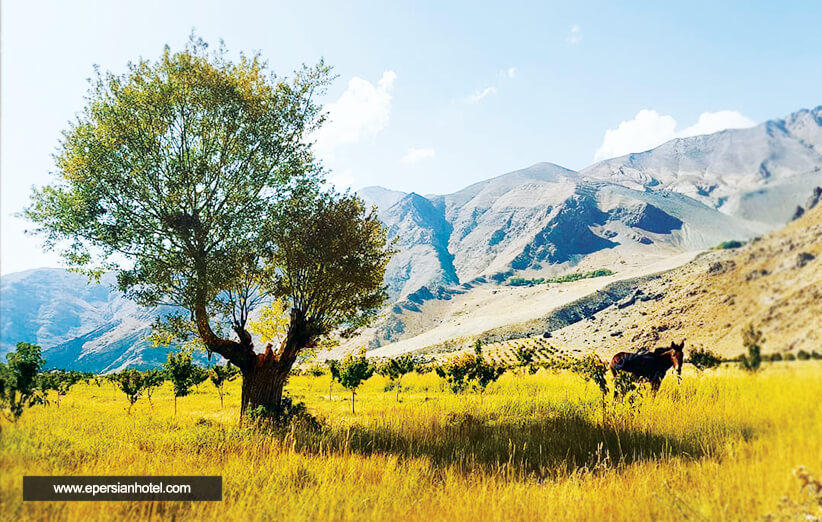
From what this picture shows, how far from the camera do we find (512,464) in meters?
7.24

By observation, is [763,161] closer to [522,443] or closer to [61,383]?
[522,443]

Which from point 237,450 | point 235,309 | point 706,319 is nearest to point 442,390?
point 235,309

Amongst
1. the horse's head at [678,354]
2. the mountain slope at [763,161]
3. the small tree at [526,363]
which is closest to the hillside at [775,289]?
the mountain slope at [763,161]

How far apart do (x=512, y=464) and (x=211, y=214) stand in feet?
34.4

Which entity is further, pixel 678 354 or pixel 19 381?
pixel 678 354

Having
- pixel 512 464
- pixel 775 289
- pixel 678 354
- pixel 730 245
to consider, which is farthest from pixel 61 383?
pixel 775 289

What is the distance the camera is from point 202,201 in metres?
12.2

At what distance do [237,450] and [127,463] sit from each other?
211 cm

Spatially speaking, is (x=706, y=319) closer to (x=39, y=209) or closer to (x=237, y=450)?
(x=237, y=450)

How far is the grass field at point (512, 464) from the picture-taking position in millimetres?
3449

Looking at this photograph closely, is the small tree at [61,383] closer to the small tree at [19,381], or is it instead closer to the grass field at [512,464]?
the small tree at [19,381]

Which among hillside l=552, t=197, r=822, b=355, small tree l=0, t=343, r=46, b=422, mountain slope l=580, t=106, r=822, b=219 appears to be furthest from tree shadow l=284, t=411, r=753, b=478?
small tree l=0, t=343, r=46, b=422

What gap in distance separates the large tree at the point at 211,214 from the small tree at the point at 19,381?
12.3 feet

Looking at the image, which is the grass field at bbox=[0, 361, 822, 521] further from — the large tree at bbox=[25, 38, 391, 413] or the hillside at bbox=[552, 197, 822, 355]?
the large tree at bbox=[25, 38, 391, 413]
